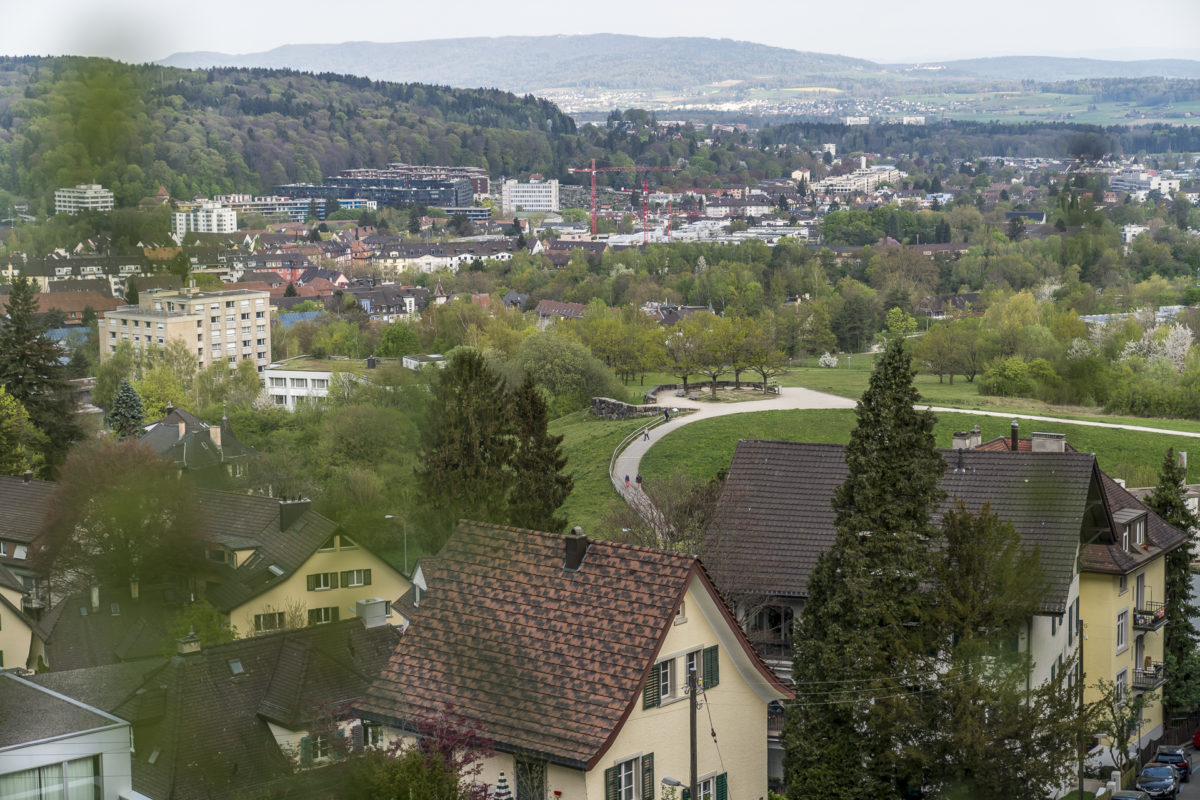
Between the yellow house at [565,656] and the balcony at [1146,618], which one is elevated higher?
the yellow house at [565,656]

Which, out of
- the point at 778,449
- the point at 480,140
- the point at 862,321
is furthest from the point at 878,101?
the point at 778,449

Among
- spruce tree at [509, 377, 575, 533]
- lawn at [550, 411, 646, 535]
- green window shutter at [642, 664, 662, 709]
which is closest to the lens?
green window shutter at [642, 664, 662, 709]

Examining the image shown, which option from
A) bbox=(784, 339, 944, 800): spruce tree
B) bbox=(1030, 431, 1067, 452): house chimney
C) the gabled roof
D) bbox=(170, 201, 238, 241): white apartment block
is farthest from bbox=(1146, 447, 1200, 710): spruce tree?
bbox=(170, 201, 238, 241): white apartment block

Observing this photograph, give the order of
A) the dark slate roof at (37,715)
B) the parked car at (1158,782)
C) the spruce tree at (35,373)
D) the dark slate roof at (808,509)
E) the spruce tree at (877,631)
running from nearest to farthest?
the dark slate roof at (37,715) < the spruce tree at (877,631) < the spruce tree at (35,373) < the dark slate roof at (808,509) < the parked car at (1158,782)

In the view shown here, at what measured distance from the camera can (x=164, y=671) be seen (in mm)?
1301

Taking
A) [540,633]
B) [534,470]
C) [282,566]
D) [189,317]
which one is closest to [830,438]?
[534,470]

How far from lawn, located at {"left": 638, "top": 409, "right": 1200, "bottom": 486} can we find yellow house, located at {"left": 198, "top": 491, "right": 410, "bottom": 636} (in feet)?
72.0

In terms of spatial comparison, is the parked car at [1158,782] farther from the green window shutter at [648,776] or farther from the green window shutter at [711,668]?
the green window shutter at [648,776]

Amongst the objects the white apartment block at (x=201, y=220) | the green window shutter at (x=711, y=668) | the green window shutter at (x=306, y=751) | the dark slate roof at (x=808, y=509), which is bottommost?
the dark slate roof at (x=808, y=509)

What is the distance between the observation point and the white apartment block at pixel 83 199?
3.88 ft

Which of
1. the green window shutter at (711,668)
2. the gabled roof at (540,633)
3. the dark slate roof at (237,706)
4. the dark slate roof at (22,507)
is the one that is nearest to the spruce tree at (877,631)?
the green window shutter at (711,668)

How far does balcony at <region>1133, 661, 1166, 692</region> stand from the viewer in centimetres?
1321

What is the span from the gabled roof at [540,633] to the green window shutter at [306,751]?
2.34 meters

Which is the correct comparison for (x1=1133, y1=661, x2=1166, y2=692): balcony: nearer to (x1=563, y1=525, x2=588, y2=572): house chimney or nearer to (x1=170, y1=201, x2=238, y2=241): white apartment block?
(x1=563, y1=525, x2=588, y2=572): house chimney
